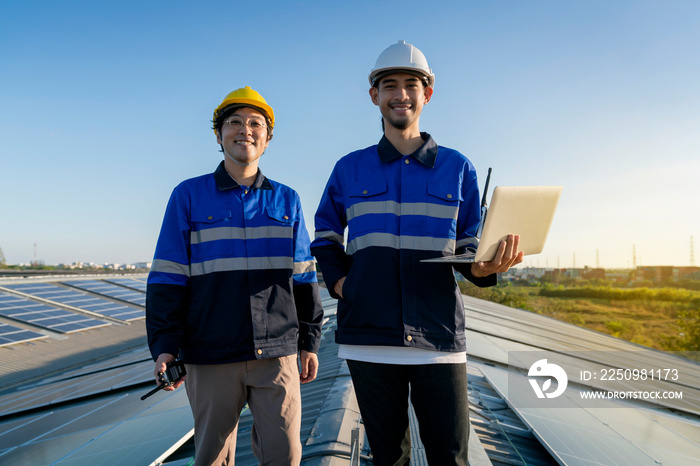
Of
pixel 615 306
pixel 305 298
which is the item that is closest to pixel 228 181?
pixel 305 298

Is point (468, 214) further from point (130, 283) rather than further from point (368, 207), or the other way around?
point (130, 283)

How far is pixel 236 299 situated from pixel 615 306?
71901 millimetres

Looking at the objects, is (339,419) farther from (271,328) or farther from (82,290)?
(82,290)

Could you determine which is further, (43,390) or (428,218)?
(43,390)

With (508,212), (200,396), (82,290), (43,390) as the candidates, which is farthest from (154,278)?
(82,290)

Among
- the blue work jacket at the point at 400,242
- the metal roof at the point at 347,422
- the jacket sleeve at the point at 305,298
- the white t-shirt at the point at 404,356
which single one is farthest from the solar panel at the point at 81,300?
the white t-shirt at the point at 404,356

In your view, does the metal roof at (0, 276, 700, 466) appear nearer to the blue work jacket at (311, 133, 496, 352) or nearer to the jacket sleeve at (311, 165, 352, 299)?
the blue work jacket at (311, 133, 496, 352)

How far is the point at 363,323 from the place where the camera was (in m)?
1.74

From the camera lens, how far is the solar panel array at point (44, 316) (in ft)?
41.4

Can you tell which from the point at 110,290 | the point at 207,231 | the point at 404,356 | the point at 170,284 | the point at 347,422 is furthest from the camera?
the point at 110,290

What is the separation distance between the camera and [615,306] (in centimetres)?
6141

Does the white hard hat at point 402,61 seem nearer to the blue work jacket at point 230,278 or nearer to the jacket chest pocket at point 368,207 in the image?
the jacket chest pocket at point 368,207

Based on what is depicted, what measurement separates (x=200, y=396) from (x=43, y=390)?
7.77m

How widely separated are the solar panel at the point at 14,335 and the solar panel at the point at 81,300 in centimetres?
363
